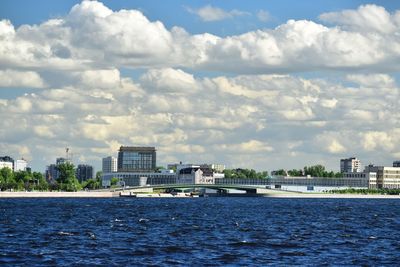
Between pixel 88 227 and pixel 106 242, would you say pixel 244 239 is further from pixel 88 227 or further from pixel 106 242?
pixel 88 227

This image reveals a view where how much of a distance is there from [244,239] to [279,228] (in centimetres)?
2626

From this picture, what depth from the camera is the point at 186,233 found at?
4316 inches

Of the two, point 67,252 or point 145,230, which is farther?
point 145,230

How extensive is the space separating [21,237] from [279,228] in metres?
39.8

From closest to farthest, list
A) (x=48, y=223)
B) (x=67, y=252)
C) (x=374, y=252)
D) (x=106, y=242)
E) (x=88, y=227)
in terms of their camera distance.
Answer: (x=67, y=252), (x=374, y=252), (x=106, y=242), (x=88, y=227), (x=48, y=223)

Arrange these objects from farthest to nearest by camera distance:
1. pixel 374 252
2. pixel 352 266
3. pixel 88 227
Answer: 1. pixel 88 227
2. pixel 374 252
3. pixel 352 266

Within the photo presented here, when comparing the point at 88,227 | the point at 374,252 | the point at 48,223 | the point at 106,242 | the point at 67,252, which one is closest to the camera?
the point at 67,252

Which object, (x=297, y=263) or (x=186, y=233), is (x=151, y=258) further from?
(x=186, y=233)

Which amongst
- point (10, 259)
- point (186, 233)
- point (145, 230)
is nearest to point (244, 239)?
point (186, 233)

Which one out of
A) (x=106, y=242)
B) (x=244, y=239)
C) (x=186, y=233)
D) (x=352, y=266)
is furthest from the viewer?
(x=186, y=233)

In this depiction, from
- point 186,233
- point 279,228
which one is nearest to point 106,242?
point 186,233

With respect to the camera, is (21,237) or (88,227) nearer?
(21,237)

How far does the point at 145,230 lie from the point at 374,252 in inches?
1428

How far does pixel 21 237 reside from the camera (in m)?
98.9
